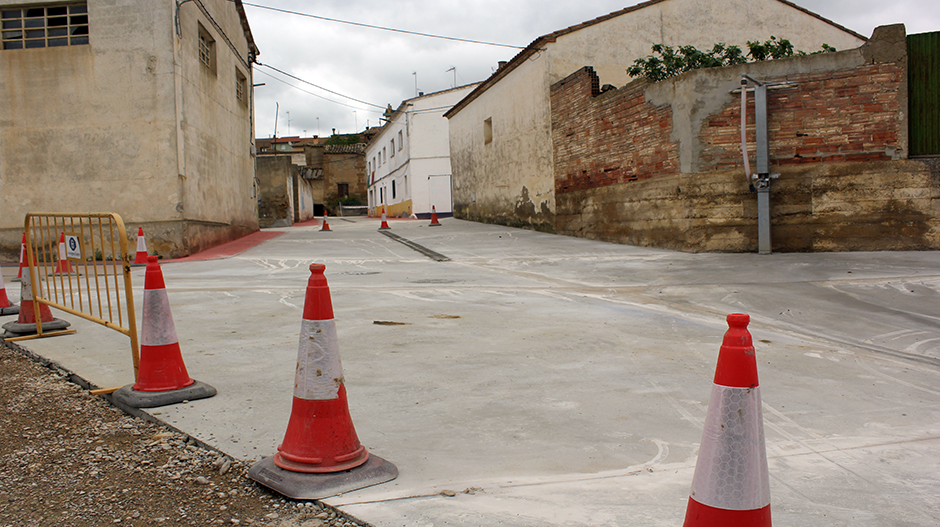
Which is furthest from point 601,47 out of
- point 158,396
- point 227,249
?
point 158,396

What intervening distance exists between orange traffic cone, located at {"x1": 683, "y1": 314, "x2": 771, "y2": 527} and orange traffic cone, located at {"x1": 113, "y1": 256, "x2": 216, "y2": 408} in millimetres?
2610

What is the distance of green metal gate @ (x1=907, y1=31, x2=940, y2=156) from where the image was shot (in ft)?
30.9

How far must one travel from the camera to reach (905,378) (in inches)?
150

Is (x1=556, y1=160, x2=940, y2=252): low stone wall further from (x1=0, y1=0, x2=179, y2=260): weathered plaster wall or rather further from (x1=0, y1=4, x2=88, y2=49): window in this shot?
(x1=0, y1=4, x2=88, y2=49): window

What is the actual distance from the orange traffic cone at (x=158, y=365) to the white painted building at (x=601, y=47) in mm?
12128

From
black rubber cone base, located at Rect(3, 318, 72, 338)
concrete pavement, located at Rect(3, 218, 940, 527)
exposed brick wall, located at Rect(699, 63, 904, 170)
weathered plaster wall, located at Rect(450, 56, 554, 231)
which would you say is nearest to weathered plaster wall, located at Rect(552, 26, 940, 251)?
exposed brick wall, located at Rect(699, 63, 904, 170)

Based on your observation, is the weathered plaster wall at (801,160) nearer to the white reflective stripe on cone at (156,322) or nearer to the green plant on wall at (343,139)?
the white reflective stripe on cone at (156,322)

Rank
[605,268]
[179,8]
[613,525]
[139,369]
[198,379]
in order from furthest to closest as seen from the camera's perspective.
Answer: [179,8] → [605,268] → [198,379] → [139,369] → [613,525]

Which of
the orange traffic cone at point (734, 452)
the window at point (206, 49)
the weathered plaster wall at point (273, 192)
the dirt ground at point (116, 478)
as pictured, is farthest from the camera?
the weathered plaster wall at point (273, 192)

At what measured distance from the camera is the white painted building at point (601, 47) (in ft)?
48.8

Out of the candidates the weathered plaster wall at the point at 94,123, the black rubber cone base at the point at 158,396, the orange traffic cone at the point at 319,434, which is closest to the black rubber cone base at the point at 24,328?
the black rubber cone base at the point at 158,396

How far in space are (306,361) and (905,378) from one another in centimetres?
353

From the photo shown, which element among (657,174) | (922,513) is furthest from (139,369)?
(657,174)

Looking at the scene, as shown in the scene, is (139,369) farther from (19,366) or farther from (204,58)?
(204,58)
